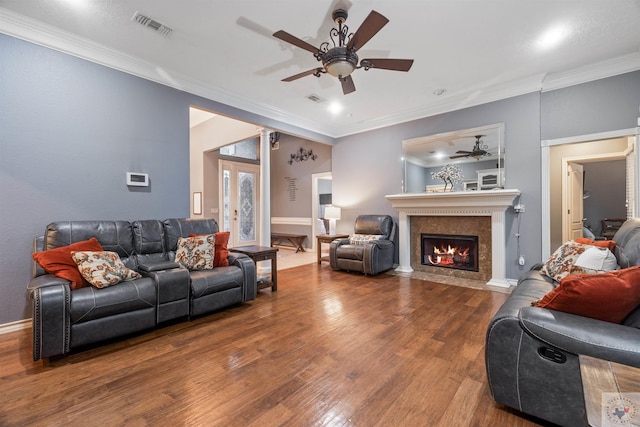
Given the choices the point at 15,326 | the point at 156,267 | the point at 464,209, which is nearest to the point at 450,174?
the point at 464,209

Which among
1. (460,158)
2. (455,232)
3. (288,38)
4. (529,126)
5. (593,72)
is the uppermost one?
(593,72)

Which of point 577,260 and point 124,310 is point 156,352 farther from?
point 577,260

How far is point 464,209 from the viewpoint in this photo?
172 inches

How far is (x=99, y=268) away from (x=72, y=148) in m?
1.46

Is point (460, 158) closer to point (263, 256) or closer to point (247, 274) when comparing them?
point (263, 256)

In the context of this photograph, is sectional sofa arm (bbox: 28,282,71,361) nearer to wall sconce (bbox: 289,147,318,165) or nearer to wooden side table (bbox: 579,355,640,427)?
wooden side table (bbox: 579,355,640,427)

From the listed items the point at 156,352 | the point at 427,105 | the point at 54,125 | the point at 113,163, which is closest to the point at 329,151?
the point at 427,105

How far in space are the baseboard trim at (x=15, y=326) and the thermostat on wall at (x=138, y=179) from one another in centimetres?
163

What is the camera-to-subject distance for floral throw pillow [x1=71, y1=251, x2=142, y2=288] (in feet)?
7.48

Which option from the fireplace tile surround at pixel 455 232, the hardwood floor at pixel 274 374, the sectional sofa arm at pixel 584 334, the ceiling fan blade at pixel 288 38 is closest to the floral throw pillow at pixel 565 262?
the hardwood floor at pixel 274 374

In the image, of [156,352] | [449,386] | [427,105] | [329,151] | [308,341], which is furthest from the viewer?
[329,151]

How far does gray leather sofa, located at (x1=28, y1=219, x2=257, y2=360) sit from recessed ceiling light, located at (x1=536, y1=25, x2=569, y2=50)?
3955 millimetres

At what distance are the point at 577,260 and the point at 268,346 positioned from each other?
2688 millimetres

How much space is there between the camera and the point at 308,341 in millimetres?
2367
